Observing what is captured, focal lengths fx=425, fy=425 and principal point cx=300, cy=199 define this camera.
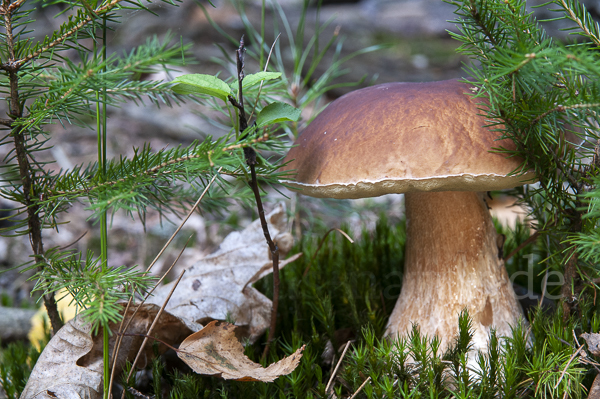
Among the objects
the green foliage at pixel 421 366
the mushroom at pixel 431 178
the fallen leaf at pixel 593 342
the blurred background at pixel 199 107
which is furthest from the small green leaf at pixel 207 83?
the fallen leaf at pixel 593 342

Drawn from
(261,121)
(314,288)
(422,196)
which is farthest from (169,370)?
(422,196)

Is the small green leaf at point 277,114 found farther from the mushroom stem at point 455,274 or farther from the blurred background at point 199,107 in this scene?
the mushroom stem at point 455,274

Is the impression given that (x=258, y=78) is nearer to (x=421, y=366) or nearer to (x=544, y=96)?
(x=544, y=96)

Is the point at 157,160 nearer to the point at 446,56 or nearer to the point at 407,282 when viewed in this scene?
the point at 407,282

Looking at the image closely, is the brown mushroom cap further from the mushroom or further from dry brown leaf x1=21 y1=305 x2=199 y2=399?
dry brown leaf x1=21 y1=305 x2=199 y2=399

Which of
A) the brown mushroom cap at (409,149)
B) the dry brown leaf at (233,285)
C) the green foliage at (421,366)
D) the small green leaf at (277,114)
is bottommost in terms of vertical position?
the green foliage at (421,366)

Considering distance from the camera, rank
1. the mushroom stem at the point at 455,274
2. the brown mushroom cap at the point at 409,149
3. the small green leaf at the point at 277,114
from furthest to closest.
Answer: the mushroom stem at the point at 455,274
the brown mushroom cap at the point at 409,149
the small green leaf at the point at 277,114

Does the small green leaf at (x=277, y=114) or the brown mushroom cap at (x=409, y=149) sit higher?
the small green leaf at (x=277, y=114)
